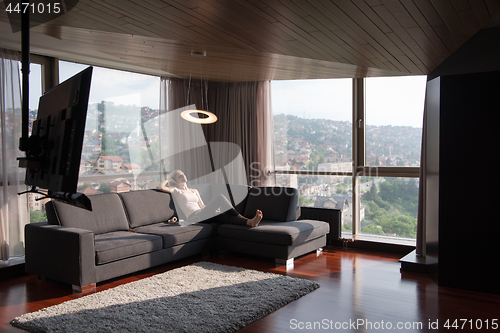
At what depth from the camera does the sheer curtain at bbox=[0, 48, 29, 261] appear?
4.61 m

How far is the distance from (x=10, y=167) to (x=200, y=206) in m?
2.37

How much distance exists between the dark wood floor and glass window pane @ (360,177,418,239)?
85 cm

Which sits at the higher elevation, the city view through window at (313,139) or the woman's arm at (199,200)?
the city view through window at (313,139)

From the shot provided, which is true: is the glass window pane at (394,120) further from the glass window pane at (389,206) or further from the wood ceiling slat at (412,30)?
the wood ceiling slat at (412,30)

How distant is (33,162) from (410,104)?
4908mm

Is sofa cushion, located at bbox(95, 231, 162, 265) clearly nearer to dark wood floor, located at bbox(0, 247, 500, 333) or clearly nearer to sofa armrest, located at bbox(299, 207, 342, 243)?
dark wood floor, located at bbox(0, 247, 500, 333)

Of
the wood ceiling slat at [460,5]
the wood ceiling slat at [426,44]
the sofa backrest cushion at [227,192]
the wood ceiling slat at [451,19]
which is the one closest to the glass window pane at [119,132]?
the sofa backrest cushion at [227,192]

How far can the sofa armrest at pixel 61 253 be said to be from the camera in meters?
3.85

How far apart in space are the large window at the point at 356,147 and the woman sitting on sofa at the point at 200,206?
4.64ft

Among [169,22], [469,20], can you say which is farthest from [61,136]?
[469,20]

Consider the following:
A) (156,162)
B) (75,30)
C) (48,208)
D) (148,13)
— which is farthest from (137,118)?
(148,13)

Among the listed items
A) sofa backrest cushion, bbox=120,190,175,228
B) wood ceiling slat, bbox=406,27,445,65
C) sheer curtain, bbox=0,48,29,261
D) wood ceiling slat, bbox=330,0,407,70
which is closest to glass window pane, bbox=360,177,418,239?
wood ceiling slat, bbox=406,27,445,65

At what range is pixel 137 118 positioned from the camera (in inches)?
245

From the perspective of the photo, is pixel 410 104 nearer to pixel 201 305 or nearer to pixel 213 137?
pixel 213 137
